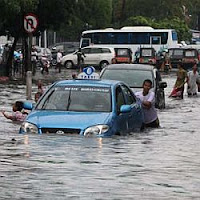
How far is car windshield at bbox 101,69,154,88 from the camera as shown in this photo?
2373cm

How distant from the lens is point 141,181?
9727 millimetres

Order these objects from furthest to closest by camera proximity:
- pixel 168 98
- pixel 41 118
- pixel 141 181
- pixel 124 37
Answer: pixel 124 37 < pixel 168 98 < pixel 41 118 < pixel 141 181

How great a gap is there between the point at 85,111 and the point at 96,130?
31.4 inches

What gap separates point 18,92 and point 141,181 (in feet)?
77.3

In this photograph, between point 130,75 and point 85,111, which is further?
point 130,75

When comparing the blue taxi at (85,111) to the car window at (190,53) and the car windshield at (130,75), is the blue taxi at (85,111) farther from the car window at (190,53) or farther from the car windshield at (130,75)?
the car window at (190,53)

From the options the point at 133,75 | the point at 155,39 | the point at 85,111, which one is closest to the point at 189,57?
the point at 155,39

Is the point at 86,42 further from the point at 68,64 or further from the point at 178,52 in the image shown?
the point at 178,52

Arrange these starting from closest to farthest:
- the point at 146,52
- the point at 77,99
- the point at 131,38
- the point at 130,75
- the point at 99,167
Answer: the point at 99,167, the point at 77,99, the point at 130,75, the point at 146,52, the point at 131,38

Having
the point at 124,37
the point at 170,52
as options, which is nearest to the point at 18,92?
the point at 170,52

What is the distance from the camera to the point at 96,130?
14625mm

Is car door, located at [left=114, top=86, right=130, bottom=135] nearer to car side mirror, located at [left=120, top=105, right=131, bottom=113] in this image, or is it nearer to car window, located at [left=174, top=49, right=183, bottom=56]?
car side mirror, located at [left=120, top=105, right=131, bottom=113]

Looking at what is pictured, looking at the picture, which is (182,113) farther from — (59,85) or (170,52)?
(170,52)

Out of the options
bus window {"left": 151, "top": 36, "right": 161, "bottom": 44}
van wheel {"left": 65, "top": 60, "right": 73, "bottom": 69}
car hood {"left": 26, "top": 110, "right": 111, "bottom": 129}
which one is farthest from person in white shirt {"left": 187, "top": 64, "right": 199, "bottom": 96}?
bus window {"left": 151, "top": 36, "right": 161, "bottom": 44}
